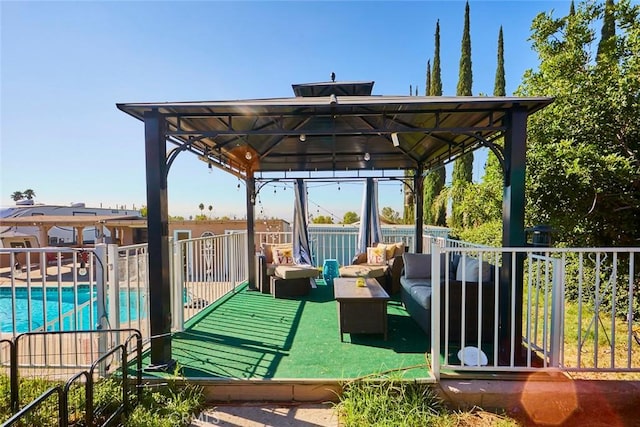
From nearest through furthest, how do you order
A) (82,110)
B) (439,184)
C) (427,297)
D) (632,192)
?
(427,297), (632,192), (82,110), (439,184)

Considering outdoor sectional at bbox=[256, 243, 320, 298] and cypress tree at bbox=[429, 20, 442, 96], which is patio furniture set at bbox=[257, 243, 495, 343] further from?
cypress tree at bbox=[429, 20, 442, 96]

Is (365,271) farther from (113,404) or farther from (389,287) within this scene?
(113,404)

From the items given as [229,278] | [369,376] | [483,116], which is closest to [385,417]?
[369,376]

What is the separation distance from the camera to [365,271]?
239 inches

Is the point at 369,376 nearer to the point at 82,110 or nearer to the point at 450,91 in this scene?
the point at 82,110

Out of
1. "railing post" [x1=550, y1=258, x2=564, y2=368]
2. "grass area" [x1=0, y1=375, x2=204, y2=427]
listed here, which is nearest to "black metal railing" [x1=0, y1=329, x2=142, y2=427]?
"grass area" [x1=0, y1=375, x2=204, y2=427]

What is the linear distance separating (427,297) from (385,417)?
1.67 meters

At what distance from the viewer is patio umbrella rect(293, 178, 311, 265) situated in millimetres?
7137

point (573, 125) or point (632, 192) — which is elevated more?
point (573, 125)

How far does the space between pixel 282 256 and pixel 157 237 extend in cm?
375

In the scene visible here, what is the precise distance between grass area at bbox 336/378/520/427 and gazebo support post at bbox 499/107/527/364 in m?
0.86

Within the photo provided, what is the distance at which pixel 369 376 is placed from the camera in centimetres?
289

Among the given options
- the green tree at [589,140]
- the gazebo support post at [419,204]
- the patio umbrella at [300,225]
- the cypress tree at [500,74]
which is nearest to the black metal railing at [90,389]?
the patio umbrella at [300,225]

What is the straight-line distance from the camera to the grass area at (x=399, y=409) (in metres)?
2.48
